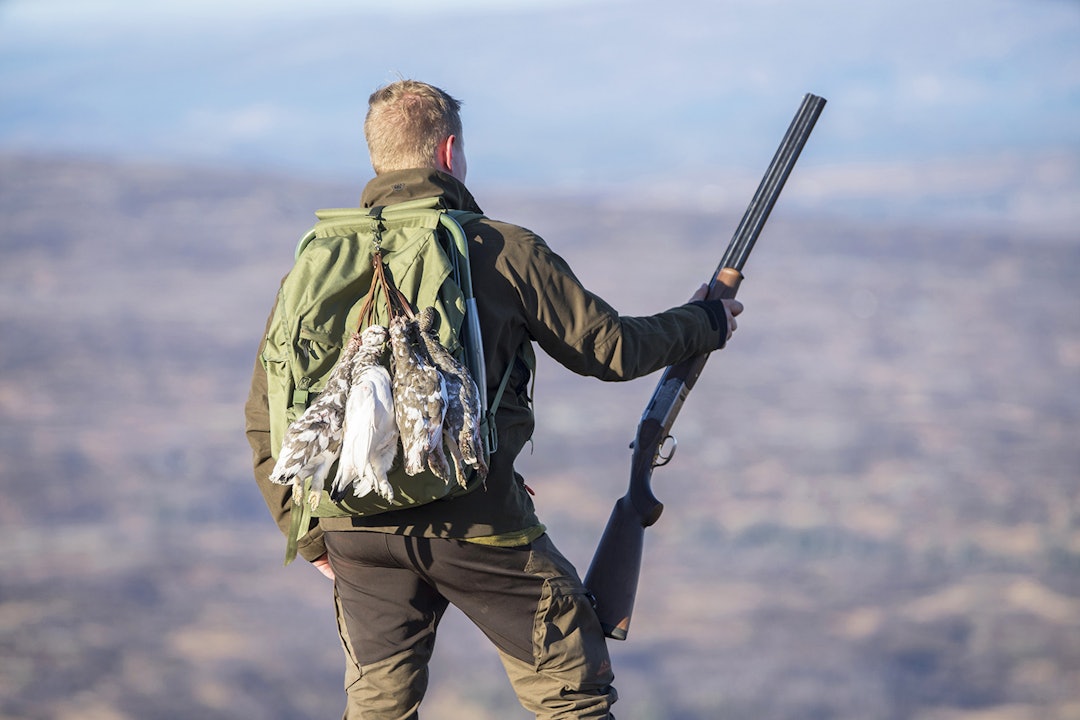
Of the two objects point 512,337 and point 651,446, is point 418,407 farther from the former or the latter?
point 651,446

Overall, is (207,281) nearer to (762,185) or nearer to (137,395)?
(137,395)

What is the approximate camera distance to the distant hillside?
32.0 feet

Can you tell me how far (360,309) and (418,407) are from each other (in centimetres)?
36

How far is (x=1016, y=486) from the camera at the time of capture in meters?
14.3

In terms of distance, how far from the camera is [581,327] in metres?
3.30

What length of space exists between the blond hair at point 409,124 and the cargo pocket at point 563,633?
110 cm

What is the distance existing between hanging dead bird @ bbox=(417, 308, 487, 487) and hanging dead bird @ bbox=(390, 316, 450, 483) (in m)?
0.03

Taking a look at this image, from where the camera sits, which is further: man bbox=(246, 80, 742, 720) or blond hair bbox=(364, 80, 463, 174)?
blond hair bbox=(364, 80, 463, 174)

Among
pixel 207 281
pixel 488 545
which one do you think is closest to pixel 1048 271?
pixel 207 281

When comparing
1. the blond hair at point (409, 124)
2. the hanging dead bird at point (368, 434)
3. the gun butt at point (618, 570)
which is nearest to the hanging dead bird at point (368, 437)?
the hanging dead bird at point (368, 434)

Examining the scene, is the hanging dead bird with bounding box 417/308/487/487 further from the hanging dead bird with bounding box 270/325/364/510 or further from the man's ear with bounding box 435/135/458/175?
the man's ear with bounding box 435/135/458/175

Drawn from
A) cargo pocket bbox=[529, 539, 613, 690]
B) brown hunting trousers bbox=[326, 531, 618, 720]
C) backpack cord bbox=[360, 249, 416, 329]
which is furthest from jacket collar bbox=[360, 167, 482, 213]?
cargo pocket bbox=[529, 539, 613, 690]

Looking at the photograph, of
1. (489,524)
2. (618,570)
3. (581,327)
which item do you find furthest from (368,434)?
(618,570)

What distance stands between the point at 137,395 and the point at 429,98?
576 inches
